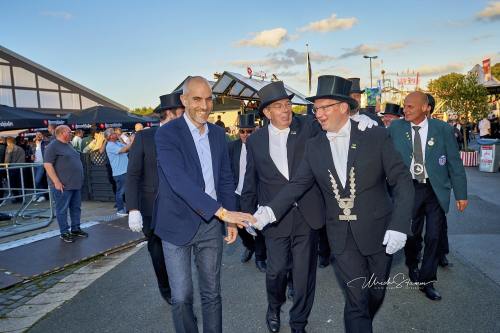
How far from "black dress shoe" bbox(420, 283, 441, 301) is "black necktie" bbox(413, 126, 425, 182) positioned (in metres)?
1.15

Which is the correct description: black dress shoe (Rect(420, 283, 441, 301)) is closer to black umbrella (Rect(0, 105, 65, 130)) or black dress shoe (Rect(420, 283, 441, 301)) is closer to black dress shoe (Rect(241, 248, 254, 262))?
black dress shoe (Rect(241, 248, 254, 262))

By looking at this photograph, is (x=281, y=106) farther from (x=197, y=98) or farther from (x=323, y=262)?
(x=323, y=262)

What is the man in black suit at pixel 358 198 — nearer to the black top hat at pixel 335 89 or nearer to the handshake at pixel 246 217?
the black top hat at pixel 335 89

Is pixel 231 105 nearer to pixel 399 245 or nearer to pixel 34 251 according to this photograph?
pixel 34 251

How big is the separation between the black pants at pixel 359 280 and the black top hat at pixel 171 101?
7.94 ft

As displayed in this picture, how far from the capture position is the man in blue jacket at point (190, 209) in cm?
286

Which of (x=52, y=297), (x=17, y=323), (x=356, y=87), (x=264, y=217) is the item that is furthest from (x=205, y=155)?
(x=356, y=87)

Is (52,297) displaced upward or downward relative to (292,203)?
downward

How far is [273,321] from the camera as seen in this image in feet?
12.2


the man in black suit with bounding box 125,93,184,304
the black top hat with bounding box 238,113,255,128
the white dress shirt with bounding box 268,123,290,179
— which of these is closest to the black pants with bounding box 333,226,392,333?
the white dress shirt with bounding box 268,123,290,179

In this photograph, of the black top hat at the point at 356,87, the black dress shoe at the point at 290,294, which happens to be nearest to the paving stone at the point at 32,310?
the black dress shoe at the point at 290,294

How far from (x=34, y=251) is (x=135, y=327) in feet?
11.9

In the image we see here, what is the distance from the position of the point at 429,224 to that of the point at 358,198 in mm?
1868

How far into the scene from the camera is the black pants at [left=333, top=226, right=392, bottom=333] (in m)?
2.92
